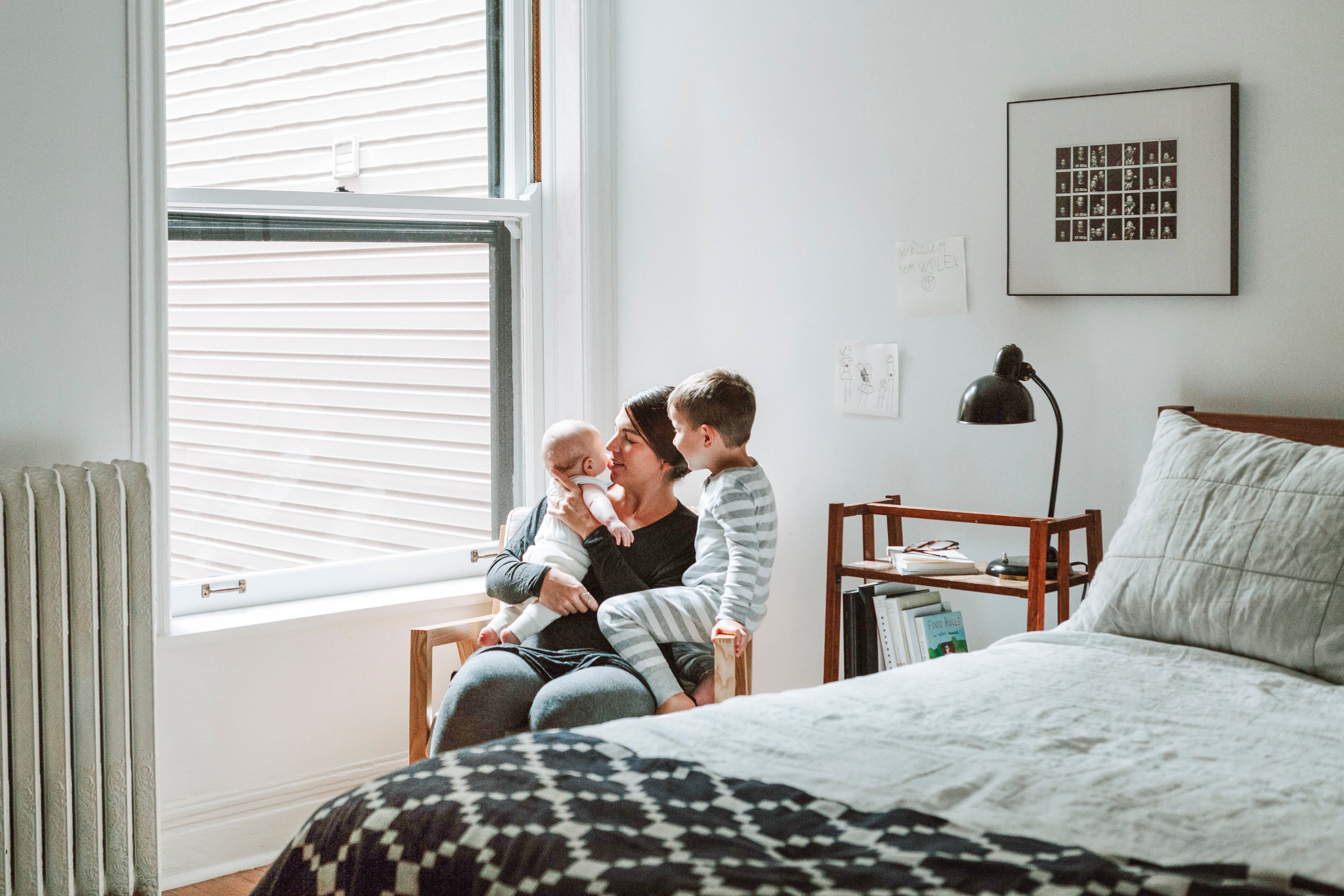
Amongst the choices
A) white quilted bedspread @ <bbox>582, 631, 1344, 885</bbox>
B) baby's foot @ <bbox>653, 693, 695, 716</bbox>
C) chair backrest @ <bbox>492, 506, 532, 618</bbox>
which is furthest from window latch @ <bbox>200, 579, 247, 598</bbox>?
white quilted bedspread @ <bbox>582, 631, 1344, 885</bbox>

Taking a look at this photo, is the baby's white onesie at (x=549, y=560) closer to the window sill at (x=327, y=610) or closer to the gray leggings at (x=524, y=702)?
the gray leggings at (x=524, y=702)

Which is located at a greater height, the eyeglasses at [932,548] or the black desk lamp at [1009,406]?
the black desk lamp at [1009,406]

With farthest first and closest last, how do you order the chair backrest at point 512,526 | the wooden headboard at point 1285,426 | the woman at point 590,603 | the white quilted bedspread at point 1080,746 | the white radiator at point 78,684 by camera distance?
1. the chair backrest at point 512,526
2. the woman at point 590,603
3. the white radiator at point 78,684
4. the wooden headboard at point 1285,426
5. the white quilted bedspread at point 1080,746

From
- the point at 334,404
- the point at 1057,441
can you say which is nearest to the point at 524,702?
the point at 334,404

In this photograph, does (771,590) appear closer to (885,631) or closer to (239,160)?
(885,631)

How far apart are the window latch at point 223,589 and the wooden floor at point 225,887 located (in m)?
0.64

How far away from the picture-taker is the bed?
1.07m

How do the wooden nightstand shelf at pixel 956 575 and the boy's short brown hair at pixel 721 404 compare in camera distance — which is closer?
the wooden nightstand shelf at pixel 956 575

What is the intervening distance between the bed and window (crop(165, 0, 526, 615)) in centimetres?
169

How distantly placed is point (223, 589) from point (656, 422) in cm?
112

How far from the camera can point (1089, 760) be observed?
1.35m

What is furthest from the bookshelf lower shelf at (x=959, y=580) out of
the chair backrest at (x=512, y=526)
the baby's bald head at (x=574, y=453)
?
the chair backrest at (x=512, y=526)

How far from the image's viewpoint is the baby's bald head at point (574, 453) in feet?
8.90

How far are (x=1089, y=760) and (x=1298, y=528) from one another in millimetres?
618
